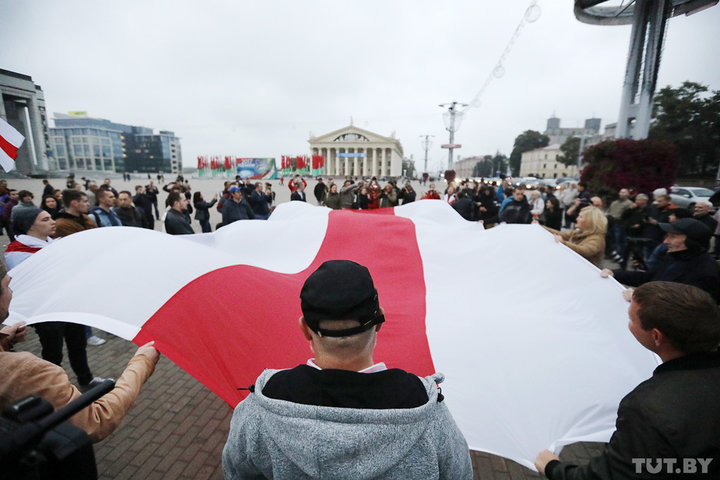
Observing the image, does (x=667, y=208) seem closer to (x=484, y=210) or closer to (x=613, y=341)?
(x=484, y=210)

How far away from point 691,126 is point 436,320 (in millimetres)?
42660

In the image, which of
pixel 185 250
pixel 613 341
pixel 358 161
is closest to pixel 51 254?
pixel 185 250

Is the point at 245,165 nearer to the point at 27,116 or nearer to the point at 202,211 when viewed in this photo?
the point at 27,116

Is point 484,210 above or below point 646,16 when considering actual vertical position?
below

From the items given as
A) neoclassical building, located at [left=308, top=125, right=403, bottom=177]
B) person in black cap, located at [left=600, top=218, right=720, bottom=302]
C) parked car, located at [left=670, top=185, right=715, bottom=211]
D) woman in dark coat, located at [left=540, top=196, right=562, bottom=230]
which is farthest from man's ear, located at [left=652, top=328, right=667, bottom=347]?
neoclassical building, located at [left=308, top=125, right=403, bottom=177]

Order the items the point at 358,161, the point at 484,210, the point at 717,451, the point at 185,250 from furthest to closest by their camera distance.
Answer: the point at 358,161, the point at 484,210, the point at 185,250, the point at 717,451

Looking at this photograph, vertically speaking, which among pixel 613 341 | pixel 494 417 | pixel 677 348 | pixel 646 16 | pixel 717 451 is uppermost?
pixel 646 16

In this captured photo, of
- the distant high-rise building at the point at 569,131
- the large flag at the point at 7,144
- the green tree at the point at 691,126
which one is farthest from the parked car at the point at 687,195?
the distant high-rise building at the point at 569,131

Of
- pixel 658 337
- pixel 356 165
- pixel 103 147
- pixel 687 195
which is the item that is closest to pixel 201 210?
pixel 658 337

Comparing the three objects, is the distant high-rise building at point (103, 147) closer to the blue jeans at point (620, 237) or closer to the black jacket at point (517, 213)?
the black jacket at point (517, 213)

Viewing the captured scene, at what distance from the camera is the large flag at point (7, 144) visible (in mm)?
3641

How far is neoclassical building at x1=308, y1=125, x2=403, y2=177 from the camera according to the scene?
94.6 meters

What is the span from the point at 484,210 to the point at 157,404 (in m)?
9.27

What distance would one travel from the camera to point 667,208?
267 inches
